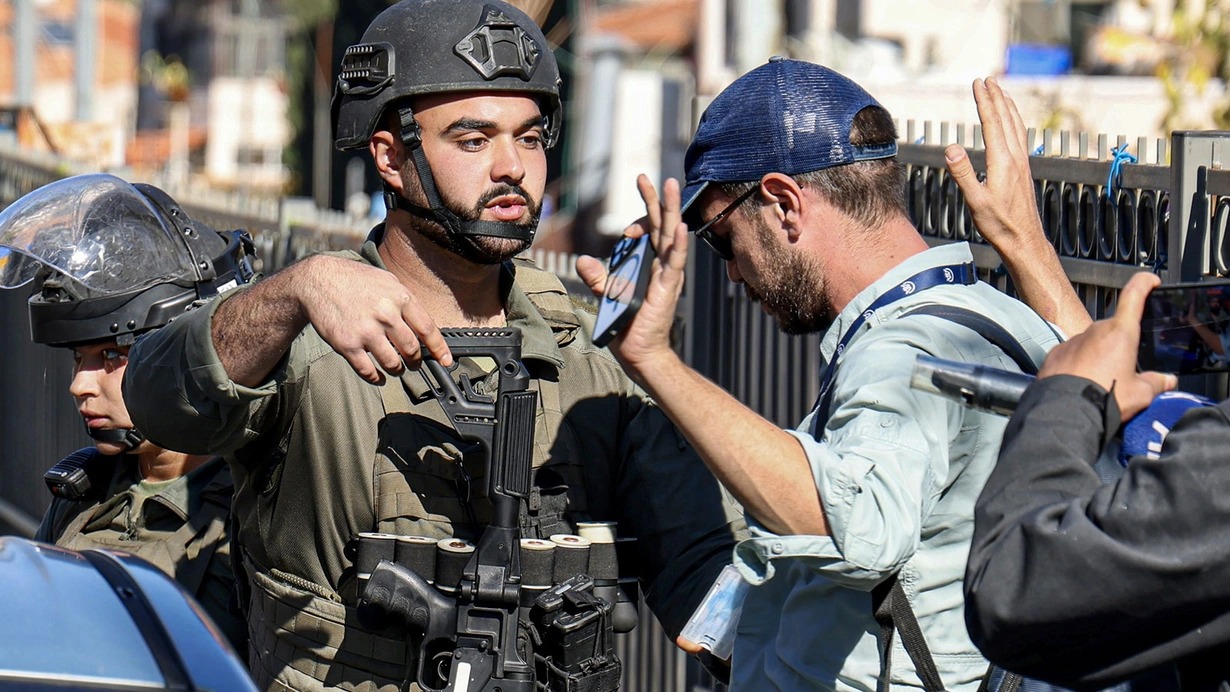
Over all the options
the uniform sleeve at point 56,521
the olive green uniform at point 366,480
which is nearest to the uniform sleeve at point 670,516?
the olive green uniform at point 366,480

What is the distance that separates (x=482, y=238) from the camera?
10.9ft

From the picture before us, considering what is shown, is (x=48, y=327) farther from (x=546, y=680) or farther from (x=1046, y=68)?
(x=1046, y=68)

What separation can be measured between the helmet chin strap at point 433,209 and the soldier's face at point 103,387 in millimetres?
1332

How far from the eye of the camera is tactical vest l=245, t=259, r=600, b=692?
3119mm

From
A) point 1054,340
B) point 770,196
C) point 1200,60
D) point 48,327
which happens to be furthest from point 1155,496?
point 1200,60

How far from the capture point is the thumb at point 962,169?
3.07 m

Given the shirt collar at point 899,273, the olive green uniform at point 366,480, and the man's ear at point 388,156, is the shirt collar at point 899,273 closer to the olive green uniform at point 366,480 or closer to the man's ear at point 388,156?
the olive green uniform at point 366,480

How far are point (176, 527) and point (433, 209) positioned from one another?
5.05ft

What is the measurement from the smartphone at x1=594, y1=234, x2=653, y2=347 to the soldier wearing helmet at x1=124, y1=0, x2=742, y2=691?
0.72 metres

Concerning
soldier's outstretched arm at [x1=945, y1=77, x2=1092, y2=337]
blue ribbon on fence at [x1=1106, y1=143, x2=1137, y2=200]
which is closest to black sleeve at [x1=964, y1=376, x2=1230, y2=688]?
soldier's outstretched arm at [x1=945, y1=77, x2=1092, y2=337]

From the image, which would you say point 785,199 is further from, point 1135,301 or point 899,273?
point 1135,301

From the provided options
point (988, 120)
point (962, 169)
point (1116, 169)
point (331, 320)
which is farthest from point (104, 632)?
point (1116, 169)

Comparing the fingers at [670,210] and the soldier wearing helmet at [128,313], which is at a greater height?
the fingers at [670,210]

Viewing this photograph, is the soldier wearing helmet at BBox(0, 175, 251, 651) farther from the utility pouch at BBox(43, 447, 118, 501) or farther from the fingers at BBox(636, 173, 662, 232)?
A: the fingers at BBox(636, 173, 662, 232)
